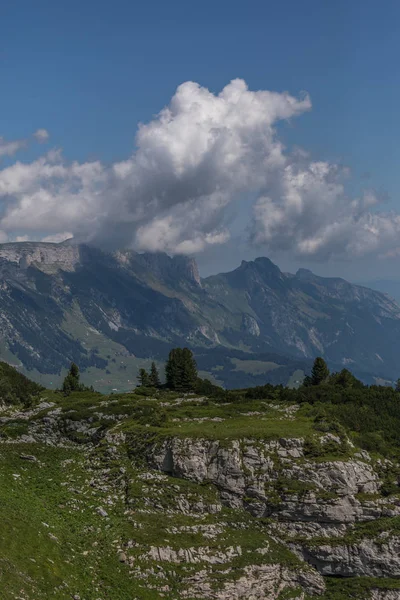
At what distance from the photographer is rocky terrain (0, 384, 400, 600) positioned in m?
51.7

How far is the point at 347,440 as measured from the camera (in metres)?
76.9

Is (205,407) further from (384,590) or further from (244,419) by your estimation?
(384,590)

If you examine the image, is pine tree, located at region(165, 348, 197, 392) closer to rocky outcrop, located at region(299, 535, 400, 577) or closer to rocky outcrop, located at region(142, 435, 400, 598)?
rocky outcrop, located at region(142, 435, 400, 598)

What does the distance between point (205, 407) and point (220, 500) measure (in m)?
26.8

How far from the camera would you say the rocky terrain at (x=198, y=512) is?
170ft

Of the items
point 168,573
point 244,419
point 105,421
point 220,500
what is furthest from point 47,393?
point 168,573

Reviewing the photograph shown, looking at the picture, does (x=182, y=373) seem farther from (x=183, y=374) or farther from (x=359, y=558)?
(x=359, y=558)

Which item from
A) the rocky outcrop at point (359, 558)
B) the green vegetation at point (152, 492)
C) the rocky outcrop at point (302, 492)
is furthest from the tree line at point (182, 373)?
the rocky outcrop at point (359, 558)

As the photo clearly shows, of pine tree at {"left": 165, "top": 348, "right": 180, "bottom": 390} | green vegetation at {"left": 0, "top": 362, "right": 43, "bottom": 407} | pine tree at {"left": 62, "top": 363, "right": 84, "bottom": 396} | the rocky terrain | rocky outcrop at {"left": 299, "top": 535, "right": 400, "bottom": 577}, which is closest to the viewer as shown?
the rocky terrain

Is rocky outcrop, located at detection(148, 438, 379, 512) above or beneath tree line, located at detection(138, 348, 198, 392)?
beneath

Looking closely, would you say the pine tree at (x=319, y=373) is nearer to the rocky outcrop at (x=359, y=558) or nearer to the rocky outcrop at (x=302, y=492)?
the rocky outcrop at (x=302, y=492)

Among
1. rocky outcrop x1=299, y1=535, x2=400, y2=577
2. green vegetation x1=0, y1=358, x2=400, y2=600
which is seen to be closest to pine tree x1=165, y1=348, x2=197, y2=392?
green vegetation x1=0, y1=358, x2=400, y2=600

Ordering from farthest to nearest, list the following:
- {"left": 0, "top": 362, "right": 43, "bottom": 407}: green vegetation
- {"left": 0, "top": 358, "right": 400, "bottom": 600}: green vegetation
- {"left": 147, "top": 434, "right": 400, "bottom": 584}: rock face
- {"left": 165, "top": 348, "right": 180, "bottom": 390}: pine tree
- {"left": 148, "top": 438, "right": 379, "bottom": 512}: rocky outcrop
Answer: {"left": 165, "top": 348, "right": 180, "bottom": 390}: pine tree, {"left": 0, "top": 362, "right": 43, "bottom": 407}: green vegetation, {"left": 148, "top": 438, "right": 379, "bottom": 512}: rocky outcrop, {"left": 147, "top": 434, "right": 400, "bottom": 584}: rock face, {"left": 0, "top": 358, "right": 400, "bottom": 600}: green vegetation

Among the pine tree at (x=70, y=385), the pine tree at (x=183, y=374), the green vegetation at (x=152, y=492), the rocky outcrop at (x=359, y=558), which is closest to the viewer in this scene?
the green vegetation at (x=152, y=492)
